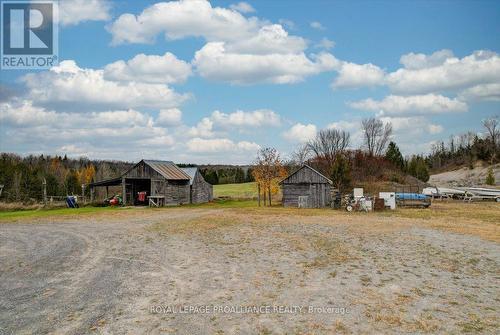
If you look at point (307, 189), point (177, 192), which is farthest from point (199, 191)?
point (307, 189)

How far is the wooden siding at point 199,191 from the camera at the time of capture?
2255 inches

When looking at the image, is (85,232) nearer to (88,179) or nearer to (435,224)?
(435,224)

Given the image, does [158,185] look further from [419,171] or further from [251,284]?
[419,171]

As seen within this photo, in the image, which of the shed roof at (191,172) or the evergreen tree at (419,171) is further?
the evergreen tree at (419,171)

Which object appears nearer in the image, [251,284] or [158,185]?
[251,284]

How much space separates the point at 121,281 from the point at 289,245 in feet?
28.3

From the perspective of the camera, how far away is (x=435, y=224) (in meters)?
28.2

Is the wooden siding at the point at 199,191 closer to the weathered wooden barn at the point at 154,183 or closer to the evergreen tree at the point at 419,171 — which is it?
the weathered wooden barn at the point at 154,183

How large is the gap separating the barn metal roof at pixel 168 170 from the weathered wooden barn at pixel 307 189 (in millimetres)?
13601

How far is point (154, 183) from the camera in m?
51.8

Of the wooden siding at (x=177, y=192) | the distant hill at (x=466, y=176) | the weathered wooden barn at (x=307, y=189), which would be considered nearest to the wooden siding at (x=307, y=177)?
the weathered wooden barn at (x=307, y=189)

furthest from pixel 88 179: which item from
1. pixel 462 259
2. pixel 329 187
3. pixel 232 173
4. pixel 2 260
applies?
pixel 462 259

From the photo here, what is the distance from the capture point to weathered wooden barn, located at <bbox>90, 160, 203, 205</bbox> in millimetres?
51781

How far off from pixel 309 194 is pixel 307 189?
2.12 feet
